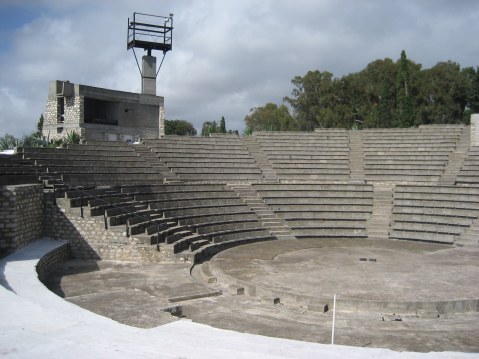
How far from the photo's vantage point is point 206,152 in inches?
976

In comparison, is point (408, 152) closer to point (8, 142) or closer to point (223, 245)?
point (223, 245)

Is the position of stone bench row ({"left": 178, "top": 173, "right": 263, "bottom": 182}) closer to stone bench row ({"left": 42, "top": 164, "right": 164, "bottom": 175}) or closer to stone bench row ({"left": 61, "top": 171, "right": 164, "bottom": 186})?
stone bench row ({"left": 42, "top": 164, "right": 164, "bottom": 175})

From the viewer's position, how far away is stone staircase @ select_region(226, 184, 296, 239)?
18984 mm

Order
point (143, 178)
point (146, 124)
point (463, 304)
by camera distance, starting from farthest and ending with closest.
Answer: point (146, 124) < point (143, 178) < point (463, 304)

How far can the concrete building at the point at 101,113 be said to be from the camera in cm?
2591

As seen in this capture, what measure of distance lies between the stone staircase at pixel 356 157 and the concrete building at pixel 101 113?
12.1 metres

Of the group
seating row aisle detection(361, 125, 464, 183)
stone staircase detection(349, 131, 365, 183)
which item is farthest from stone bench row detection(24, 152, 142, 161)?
seating row aisle detection(361, 125, 464, 183)

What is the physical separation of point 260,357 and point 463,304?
6.35m

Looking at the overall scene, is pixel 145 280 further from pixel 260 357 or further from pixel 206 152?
pixel 206 152

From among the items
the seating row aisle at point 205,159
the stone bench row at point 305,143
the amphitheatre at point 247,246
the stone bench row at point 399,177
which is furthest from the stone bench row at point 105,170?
the stone bench row at point 399,177

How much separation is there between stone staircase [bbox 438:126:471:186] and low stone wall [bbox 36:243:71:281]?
1625 centimetres

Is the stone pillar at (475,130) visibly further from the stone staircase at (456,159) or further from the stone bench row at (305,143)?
the stone bench row at (305,143)

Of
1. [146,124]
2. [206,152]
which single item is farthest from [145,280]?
[146,124]

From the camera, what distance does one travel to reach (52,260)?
12969 mm
